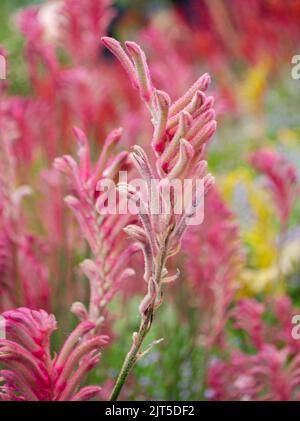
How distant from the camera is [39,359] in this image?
542mm

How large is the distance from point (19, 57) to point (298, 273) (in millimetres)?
1645

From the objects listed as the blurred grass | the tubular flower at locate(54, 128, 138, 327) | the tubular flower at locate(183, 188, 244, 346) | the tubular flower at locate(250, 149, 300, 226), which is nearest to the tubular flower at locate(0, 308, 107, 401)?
the tubular flower at locate(54, 128, 138, 327)

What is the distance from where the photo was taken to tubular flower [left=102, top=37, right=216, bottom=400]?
1.64 ft

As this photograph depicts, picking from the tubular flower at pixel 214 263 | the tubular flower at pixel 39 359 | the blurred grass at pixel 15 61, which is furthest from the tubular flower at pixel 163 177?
the blurred grass at pixel 15 61

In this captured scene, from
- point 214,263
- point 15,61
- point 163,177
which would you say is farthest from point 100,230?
point 15,61

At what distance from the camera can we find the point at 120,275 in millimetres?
615

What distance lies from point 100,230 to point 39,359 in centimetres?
13

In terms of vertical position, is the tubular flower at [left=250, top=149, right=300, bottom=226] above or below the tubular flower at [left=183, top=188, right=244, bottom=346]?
above

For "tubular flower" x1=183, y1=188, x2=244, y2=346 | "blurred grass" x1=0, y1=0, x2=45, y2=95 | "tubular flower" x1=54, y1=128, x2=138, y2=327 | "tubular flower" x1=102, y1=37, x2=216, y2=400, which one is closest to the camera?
"tubular flower" x1=102, y1=37, x2=216, y2=400

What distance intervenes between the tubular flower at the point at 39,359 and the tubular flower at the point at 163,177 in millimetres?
52

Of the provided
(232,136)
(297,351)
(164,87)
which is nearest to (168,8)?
(232,136)

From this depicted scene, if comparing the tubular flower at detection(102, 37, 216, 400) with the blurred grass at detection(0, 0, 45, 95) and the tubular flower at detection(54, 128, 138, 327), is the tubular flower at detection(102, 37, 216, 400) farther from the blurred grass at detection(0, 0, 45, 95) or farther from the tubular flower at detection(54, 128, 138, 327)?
the blurred grass at detection(0, 0, 45, 95)

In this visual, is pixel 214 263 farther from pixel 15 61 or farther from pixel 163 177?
pixel 15 61

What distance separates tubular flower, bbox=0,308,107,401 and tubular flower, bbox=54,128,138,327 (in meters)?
0.05
